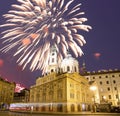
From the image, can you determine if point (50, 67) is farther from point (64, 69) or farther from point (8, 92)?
point (8, 92)

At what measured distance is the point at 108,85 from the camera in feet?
241

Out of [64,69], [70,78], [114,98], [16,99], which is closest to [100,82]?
[114,98]

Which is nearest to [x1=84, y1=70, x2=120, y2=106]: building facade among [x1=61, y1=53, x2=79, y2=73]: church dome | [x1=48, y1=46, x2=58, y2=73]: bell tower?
[x1=61, y1=53, x2=79, y2=73]: church dome

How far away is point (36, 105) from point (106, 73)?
39.2m

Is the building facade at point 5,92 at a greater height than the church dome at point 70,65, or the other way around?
the church dome at point 70,65

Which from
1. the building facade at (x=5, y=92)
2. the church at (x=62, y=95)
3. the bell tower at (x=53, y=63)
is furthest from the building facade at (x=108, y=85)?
the building facade at (x=5, y=92)

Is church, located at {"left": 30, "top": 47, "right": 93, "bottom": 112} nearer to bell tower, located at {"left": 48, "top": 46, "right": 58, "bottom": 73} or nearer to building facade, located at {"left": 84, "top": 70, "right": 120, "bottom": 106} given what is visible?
bell tower, located at {"left": 48, "top": 46, "right": 58, "bottom": 73}

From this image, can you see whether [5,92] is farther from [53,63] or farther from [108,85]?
[108,85]

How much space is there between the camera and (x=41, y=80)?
2771 inches

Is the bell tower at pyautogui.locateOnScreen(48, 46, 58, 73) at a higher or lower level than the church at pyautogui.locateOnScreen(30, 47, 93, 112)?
higher

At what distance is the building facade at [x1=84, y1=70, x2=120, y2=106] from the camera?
231ft

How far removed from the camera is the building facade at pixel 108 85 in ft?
231

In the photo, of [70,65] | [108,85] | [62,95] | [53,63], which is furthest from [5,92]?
[108,85]

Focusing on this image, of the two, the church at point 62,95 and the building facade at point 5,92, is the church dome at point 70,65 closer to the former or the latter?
the church at point 62,95
